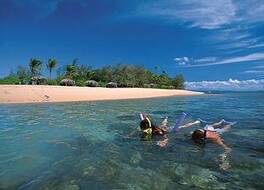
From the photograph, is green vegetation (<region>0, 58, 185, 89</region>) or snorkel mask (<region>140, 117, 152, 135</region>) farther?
green vegetation (<region>0, 58, 185, 89</region>)

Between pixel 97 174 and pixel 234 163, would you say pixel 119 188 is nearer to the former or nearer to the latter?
pixel 97 174

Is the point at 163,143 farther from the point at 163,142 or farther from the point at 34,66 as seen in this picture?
the point at 34,66

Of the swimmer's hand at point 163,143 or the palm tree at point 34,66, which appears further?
the palm tree at point 34,66

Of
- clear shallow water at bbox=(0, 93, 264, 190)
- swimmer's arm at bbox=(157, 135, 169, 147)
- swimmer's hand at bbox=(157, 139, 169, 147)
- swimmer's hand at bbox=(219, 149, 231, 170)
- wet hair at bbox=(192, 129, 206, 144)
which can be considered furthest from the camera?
wet hair at bbox=(192, 129, 206, 144)

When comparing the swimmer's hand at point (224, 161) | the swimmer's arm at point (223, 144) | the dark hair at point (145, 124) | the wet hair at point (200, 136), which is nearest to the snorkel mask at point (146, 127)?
the dark hair at point (145, 124)

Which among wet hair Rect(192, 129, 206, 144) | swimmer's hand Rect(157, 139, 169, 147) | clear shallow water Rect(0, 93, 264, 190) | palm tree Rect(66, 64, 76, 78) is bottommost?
clear shallow water Rect(0, 93, 264, 190)

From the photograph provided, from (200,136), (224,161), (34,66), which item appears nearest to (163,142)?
(200,136)

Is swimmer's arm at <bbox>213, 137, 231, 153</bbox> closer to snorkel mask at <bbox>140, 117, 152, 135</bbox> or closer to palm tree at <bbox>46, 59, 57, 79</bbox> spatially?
snorkel mask at <bbox>140, 117, 152, 135</bbox>

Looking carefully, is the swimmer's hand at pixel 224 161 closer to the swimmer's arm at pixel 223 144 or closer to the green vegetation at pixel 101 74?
the swimmer's arm at pixel 223 144

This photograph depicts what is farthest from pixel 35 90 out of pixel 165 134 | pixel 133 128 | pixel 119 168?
pixel 119 168

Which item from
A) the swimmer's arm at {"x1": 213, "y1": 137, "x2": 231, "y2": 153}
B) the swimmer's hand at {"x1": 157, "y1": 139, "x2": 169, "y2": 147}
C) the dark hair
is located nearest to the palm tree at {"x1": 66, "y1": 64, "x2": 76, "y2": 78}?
the dark hair

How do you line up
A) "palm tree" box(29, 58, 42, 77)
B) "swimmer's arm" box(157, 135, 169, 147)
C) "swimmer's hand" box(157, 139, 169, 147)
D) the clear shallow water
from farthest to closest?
1. "palm tree" box(29, 58, 42, 77)
2. "swimmer's arm" box(157, 135, 169, 147)
3. "swimmer's hand" box(157, 139, 169, 147)
4. the clear shallow water

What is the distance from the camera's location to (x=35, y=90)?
4125 cm

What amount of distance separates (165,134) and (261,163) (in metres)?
5.05
